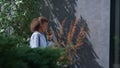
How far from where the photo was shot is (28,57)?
4.01 meters

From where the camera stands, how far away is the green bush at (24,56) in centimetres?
378

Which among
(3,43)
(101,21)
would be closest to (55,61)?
(3,43)

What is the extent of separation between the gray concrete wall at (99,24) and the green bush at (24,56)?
548cm

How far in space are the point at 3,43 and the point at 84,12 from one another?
20.4 feet

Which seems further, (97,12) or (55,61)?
(97,12)

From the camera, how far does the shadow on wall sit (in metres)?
9.86

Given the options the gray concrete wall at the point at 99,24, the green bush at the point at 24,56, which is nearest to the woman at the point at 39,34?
the gray concrete wall at the point at 99,24

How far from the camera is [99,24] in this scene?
9.70 metres

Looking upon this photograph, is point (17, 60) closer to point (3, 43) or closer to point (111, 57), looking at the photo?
point (3, 43)

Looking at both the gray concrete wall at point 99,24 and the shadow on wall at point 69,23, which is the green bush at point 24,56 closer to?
the gray concrete wall at point 99,24

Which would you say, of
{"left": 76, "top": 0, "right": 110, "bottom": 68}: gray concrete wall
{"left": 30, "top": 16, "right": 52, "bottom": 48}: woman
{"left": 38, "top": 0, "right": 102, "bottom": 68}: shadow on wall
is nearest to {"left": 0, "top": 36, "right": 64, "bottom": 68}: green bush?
{"left": 30, "top": 16, "right": 52, "bottom": 48}: woman

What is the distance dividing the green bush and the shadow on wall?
18.5 ft

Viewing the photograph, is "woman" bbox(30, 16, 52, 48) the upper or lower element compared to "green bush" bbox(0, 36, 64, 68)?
upper

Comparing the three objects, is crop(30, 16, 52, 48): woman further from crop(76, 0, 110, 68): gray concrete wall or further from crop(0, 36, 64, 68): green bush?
crop(0, 36, 64, 68): green bush
